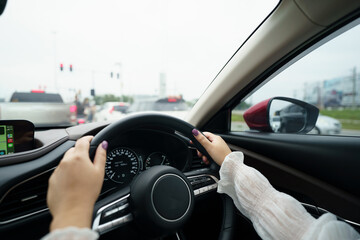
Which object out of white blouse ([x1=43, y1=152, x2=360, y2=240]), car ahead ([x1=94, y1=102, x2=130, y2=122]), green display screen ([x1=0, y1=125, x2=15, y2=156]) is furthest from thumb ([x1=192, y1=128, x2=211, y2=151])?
car ahead ([x1=94, y1=102, x2=130, y2=122])

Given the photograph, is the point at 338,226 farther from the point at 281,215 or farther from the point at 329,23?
the point at 329,23

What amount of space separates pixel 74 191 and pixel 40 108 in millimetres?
1999

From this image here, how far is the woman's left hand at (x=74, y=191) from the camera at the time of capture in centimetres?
69

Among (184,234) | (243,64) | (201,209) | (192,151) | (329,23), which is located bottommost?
(184,234)

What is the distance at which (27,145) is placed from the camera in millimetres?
1656

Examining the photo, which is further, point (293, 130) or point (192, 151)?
point (293, 130)

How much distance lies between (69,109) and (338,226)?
269 cm

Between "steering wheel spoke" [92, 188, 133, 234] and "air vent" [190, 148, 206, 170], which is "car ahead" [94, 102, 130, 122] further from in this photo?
"steering wheel spoke" [92, 188, 133, 234]

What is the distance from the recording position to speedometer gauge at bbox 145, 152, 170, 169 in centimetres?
168

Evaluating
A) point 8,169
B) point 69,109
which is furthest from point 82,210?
point 69,109

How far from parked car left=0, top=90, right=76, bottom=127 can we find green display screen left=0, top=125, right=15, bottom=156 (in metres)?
0.29

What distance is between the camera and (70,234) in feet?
2.08

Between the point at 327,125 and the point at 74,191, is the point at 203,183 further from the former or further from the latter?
the point at 327,125

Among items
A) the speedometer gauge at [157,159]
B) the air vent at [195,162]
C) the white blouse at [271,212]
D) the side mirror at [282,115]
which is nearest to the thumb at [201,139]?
the white blouse at [271,212]
